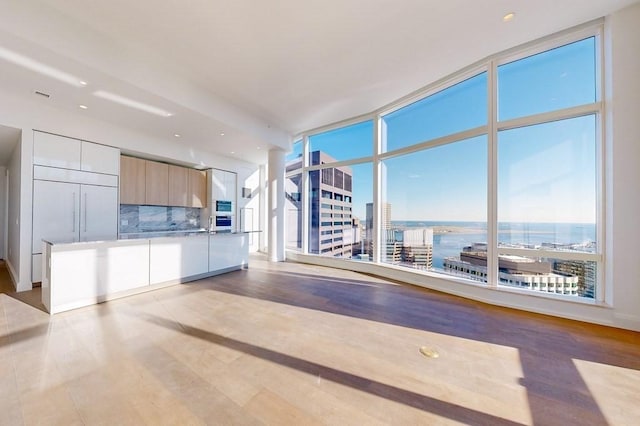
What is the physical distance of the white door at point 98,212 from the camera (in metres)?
4.39

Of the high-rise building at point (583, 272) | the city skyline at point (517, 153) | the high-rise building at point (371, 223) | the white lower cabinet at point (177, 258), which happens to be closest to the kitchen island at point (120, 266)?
the white lower cabinet at point (177, 258)

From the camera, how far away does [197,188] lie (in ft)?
21.7

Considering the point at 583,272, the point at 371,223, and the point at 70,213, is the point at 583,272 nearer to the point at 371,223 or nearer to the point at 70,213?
the point at 371,223

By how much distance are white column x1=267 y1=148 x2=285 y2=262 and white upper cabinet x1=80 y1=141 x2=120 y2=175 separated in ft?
10.6

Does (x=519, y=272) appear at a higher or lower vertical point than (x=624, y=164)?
lower

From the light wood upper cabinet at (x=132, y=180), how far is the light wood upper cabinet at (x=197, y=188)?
1.14 metres

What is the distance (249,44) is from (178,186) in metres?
4.34

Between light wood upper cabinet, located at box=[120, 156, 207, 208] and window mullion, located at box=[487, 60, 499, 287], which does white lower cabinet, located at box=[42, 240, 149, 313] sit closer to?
light wood upper cabinet, located at box=[120, 156, 207, 208]

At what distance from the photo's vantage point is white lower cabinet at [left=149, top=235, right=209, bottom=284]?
3796 mm

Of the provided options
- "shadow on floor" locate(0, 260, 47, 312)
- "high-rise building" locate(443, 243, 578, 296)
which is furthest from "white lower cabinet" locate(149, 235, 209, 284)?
"high-rise building" locate(443, 243, 578, 296)

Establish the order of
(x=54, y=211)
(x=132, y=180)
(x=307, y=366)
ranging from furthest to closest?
(x=132, y=180) < (x=54, y=211) < (x=307, y=366)

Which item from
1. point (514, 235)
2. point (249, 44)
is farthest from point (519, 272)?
point (249, 44)

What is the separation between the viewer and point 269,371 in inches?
74.3

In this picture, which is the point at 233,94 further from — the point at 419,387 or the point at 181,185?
the point at 419,387
